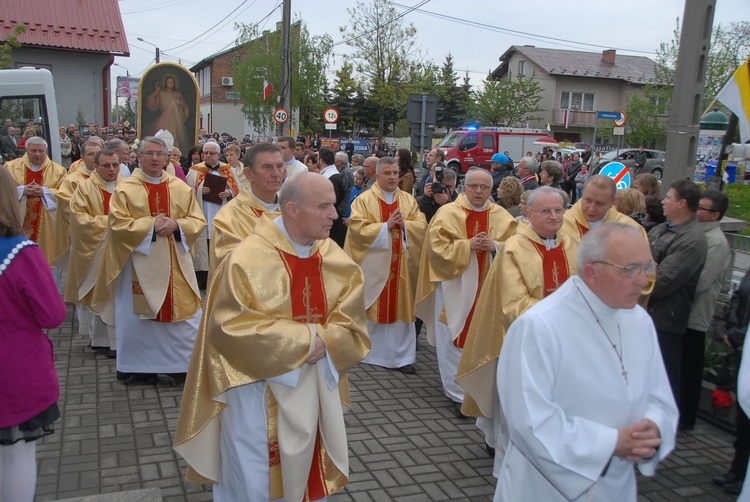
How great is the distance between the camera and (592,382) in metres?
2.51

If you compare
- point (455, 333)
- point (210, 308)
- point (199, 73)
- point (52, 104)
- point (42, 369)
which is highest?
point (199, 73)

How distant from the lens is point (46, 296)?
120 inches

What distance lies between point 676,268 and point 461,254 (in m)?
1.66

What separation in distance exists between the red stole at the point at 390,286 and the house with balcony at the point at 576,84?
4572cm

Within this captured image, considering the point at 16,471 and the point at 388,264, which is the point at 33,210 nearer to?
→ the point at 388,264

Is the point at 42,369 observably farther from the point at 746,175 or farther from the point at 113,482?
the point at 746,175

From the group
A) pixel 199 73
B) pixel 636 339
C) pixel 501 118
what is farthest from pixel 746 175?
pixel 199 73

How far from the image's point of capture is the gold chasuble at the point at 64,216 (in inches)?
299

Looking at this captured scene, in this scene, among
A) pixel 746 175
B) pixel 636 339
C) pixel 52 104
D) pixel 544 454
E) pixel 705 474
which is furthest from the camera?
pixel 746 175

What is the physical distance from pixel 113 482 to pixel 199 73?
7049 centimetres

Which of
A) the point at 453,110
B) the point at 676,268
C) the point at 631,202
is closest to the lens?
the point at 676,268

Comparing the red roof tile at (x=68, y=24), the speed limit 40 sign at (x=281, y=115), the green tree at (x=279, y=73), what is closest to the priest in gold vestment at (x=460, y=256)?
the speed limit 40 sign at (x=281, y=115)

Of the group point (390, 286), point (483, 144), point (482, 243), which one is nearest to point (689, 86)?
point (482, 243)

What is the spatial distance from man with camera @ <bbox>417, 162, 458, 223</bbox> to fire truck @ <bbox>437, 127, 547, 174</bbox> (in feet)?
68.5
